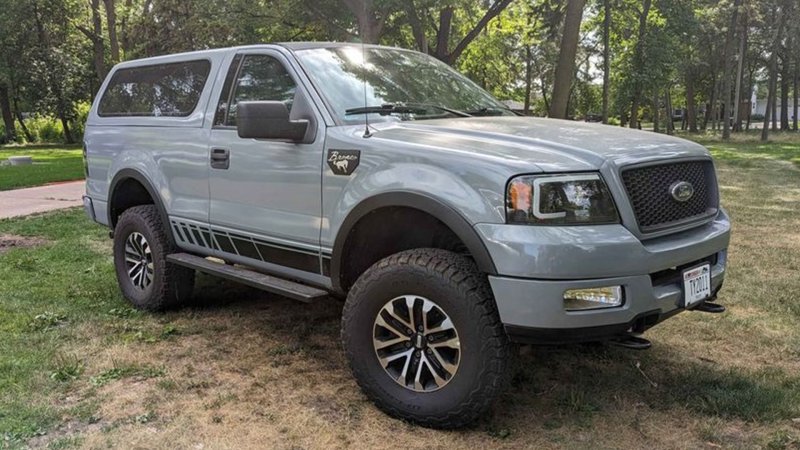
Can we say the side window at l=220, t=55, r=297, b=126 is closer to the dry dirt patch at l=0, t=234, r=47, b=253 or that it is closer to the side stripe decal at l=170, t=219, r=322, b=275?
the side stripe decal at l=170, t=219, r=322, b=275

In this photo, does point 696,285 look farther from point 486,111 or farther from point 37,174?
point 37,174

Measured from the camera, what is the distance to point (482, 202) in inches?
116

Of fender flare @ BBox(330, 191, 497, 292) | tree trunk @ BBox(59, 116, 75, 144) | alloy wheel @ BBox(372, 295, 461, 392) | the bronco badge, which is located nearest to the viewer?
fender flare @ BBox(330, 191, 497, 292)

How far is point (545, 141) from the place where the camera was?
10.3 feet

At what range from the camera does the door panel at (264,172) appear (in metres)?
3.73

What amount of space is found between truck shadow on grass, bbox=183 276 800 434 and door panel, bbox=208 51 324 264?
31.9 inches

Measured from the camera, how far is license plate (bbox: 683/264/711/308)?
315cm

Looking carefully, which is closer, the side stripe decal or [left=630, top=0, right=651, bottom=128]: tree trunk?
the side stripe decal

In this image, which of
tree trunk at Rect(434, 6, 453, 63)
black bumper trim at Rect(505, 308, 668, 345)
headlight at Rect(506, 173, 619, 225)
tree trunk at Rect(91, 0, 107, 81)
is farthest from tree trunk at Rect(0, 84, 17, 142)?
black bumper trim at Rect(505, 308, 668, 345)

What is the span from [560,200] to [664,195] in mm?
672

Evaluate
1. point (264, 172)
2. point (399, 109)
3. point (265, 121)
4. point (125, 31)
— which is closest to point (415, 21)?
point (399, 109)

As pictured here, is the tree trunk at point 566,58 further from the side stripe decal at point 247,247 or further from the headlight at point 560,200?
the headlight at point 560,200

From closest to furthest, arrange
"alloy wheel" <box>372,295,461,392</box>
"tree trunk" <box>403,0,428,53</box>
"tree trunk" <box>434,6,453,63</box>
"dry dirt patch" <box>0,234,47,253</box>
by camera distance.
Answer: "alloy wheel" <box>372,295,461,392</box>, "dry dirt patch" <box>0,234,47,253</box>, "tree trunk" <box>403,0,428,53</box>, "tree trunk" <box>434,6,453,63</box>

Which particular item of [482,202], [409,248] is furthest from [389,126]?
[482,202]
